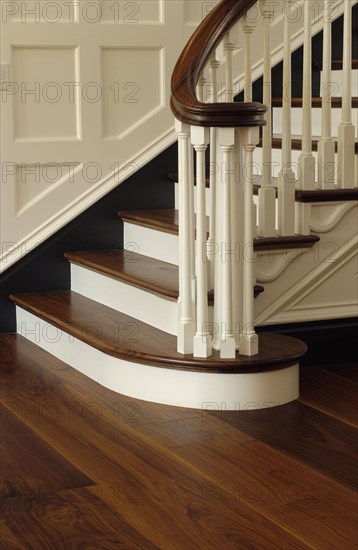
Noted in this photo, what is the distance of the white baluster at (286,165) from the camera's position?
378cm

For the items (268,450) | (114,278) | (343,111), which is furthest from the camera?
(114,278)

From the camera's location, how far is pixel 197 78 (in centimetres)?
343

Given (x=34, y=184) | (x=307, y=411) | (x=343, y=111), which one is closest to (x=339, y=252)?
(x=343, y=111)

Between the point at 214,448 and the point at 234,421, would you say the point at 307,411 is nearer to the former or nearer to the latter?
the point at 234,421

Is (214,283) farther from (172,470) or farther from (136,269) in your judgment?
(172,470)

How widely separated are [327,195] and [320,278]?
34cm

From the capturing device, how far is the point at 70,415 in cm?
342

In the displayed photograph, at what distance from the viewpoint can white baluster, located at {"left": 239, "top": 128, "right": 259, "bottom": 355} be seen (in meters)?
3.38

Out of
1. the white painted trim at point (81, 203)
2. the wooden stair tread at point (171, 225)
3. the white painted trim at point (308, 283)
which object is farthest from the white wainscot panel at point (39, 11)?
the white painted trim at point (308, 283)

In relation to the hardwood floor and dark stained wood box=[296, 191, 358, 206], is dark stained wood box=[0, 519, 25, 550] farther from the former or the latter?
dark stained wood box=[296, 191, 358, 206]

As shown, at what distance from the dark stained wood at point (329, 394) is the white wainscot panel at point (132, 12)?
1.89m

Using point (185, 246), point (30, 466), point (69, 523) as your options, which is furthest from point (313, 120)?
point (69, 523)

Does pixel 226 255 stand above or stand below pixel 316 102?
below

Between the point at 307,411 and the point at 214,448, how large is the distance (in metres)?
0.49
